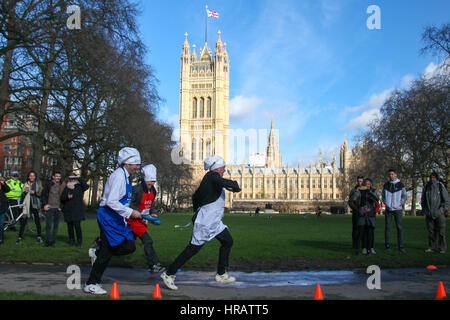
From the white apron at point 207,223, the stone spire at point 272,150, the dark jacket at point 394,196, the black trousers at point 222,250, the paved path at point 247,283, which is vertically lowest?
the paved path at point 247,283

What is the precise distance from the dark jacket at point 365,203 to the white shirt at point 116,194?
258 inches

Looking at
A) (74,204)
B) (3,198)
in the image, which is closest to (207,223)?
(74,204)

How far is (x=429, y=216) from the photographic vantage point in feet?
36.0

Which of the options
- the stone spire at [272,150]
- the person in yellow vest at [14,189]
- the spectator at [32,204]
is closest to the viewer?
the spectator at [32,204]

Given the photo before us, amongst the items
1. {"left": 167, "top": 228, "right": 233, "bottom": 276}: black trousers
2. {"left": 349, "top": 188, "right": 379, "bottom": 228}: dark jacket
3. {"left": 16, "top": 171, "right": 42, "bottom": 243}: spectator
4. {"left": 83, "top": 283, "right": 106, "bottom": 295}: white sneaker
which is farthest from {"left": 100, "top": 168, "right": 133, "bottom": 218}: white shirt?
{"left": 16, "top": 171, "right": 42, "bottom": 243}: spectator

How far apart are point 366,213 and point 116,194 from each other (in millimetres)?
6793

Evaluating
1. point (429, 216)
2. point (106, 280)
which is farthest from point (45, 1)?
point (429, 216)

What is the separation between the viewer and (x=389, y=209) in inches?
427

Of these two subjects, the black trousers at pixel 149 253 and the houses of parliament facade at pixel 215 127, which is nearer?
the black trousers at pixel 149 253

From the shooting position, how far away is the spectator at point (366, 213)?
1027 cm

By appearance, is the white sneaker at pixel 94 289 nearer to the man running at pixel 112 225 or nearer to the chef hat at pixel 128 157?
the man running at pixel 112 225

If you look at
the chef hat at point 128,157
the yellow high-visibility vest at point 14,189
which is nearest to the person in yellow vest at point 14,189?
the yellow high-visibility vest at point 14,189

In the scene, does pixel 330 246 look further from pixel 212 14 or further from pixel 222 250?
pixel 212 14
